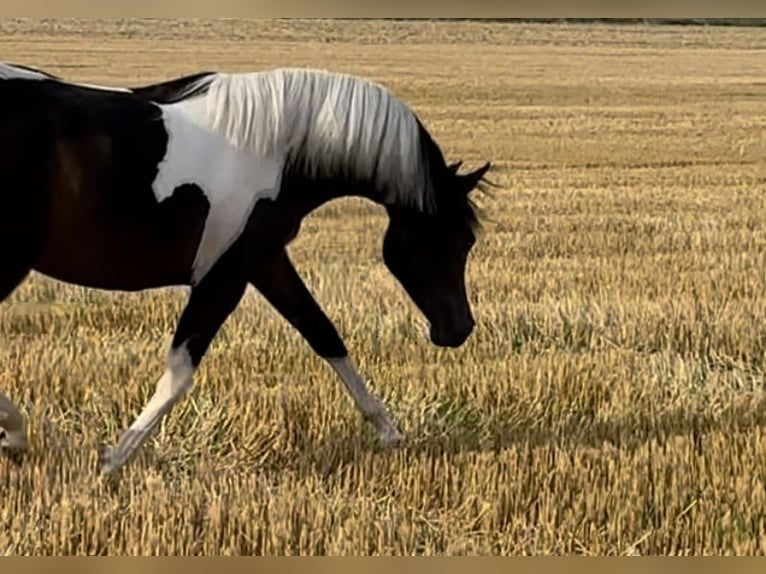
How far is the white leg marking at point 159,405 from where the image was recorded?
15.2 feet

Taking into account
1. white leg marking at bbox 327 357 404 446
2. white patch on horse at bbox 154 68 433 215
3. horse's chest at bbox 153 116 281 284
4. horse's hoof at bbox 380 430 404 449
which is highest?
white patch on horse at bbox 154 68 433 215

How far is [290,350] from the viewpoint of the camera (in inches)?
270

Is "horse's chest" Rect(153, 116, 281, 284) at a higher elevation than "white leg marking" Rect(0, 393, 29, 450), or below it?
higher

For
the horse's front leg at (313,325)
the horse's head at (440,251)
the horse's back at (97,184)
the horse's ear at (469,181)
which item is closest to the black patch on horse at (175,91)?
the horse's back at (97,184)

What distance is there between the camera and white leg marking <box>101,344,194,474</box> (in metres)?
4.64

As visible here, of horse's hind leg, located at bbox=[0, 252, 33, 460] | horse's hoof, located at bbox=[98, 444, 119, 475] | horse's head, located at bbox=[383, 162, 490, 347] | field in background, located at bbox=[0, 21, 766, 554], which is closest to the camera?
field in background, located at bbox=[0, 21, 766, 554]

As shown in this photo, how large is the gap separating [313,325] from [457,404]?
939 mm

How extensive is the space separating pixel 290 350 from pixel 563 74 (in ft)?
113

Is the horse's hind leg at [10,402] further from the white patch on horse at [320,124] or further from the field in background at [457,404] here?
the white patch on horse at [320,124]

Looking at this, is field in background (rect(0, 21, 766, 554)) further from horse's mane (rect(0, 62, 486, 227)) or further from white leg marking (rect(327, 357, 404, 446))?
horse's mane (rect(0, 62, 486, 227))

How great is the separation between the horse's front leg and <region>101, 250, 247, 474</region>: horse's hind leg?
45 cm

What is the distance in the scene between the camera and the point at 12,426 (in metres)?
4.76

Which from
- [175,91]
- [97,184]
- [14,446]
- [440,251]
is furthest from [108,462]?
[440,251]

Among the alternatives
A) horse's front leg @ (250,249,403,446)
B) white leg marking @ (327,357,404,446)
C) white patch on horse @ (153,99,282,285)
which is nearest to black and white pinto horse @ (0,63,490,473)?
white patch on horse @ (153,99,282,285)
